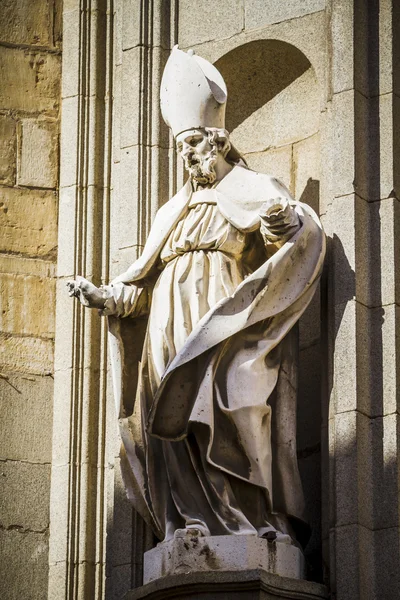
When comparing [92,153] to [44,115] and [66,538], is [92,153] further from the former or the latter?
[66,538]

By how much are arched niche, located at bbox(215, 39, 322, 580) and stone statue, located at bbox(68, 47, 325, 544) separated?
1.47 feet

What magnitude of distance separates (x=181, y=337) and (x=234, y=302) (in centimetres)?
28

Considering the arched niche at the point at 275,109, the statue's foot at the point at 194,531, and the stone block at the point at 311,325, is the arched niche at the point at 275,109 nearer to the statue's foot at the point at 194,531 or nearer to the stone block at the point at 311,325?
the stone block at the point at 311,325

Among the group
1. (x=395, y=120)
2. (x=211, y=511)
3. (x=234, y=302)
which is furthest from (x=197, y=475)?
→ (x=395, y=120)

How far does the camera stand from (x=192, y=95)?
9359 millimetres

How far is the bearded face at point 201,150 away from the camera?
30.7 feet

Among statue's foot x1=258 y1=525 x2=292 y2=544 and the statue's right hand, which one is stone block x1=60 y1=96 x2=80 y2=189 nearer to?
the statue's right hand

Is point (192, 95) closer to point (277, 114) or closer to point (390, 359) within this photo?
point (277, 114)

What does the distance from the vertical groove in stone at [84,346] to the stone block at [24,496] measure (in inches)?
3.1

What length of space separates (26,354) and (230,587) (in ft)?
6.18

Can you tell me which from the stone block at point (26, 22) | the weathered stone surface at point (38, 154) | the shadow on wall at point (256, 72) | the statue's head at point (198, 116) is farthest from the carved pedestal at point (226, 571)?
the stone block at point (26, 22)

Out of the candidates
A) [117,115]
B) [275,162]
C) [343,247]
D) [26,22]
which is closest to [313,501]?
[343,247]

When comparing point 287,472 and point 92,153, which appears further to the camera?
point 92,153

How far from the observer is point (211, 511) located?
8.87 m
